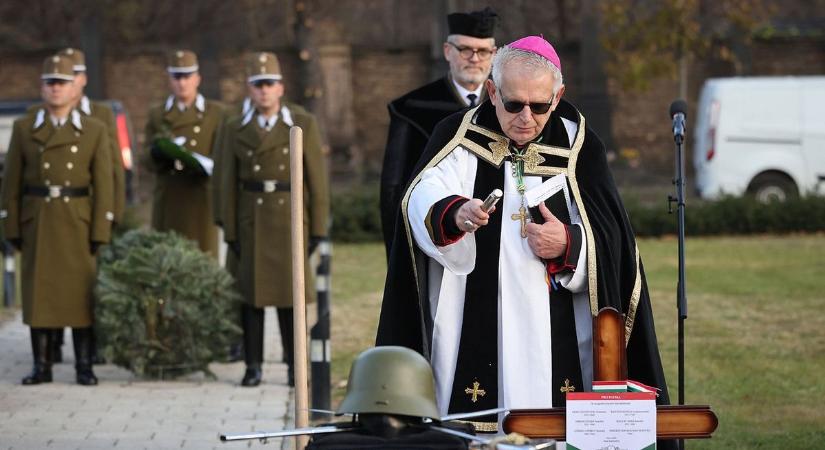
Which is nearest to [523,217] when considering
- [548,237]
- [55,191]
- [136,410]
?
[548,237]

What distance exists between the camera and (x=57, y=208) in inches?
412

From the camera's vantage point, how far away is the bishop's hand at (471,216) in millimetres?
5199

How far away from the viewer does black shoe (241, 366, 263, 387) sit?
10.5 metres

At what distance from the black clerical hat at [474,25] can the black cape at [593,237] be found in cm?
275

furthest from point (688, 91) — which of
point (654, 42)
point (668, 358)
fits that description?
point (668, 358)

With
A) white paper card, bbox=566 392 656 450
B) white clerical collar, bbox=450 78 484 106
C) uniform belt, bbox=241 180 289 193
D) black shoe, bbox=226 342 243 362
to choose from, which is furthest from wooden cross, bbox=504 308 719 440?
black shoe, bbox=226 342 243 362

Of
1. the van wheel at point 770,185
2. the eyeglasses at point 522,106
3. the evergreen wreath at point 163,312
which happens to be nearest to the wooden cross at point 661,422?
the eyeglasses at point 522,106

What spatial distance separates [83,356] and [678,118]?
4.87m

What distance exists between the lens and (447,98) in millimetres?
8492

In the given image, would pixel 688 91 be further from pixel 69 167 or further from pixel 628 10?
pixel 69 167

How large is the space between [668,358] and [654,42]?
1757 centimetres

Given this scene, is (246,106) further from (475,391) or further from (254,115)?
(475,391)

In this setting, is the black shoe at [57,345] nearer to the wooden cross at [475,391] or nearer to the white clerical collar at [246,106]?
the white clerical collar at [246,106]

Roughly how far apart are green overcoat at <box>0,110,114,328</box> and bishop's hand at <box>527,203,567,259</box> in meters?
5.57
